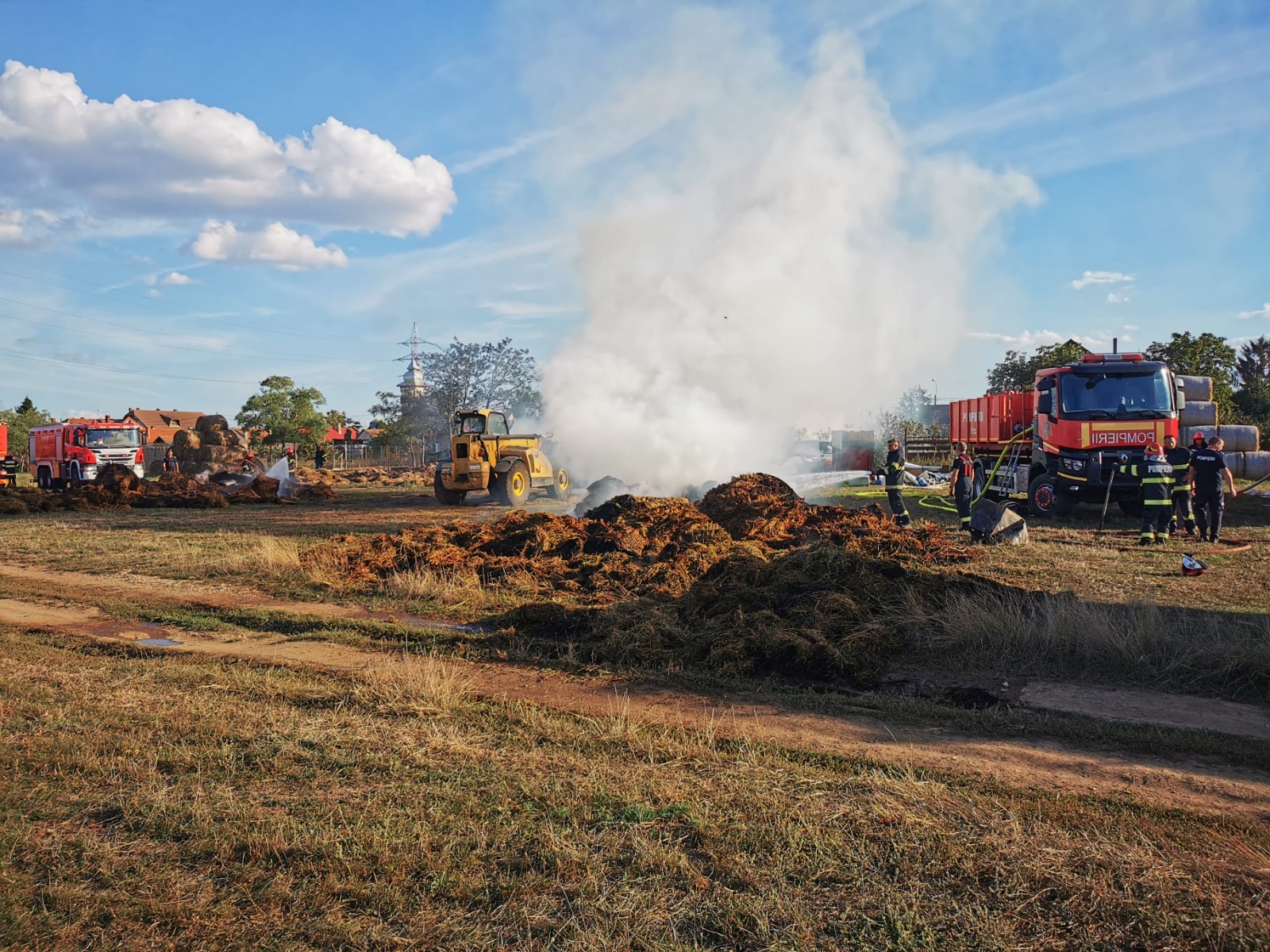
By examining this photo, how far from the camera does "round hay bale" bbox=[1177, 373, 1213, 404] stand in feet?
85.6

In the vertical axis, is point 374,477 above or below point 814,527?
above

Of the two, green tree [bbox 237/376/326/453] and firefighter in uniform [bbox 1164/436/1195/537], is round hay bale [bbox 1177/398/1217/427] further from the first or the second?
green tree [bbox 237/376/326/453]

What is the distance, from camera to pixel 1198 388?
85.7 ft

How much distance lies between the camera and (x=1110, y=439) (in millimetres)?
18000

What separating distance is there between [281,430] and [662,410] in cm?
3758

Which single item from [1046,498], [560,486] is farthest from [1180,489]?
[560,486]

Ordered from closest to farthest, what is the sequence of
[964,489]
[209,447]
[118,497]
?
[964,489] < [118,497] < [209,447]

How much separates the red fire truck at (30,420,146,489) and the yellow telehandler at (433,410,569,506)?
16806 millimetres

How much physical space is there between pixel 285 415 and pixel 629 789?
55.9 metres

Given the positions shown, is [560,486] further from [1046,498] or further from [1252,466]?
[1252,466]

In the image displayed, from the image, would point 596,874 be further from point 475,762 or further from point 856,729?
point 856,729

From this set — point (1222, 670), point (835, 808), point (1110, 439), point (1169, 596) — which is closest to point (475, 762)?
point (835, 808)

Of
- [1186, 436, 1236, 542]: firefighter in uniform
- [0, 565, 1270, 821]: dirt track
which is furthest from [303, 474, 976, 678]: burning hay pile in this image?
[1186, 436, 1236, 542]: firefighter in uniform

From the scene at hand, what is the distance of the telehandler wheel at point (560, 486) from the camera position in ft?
89.8
